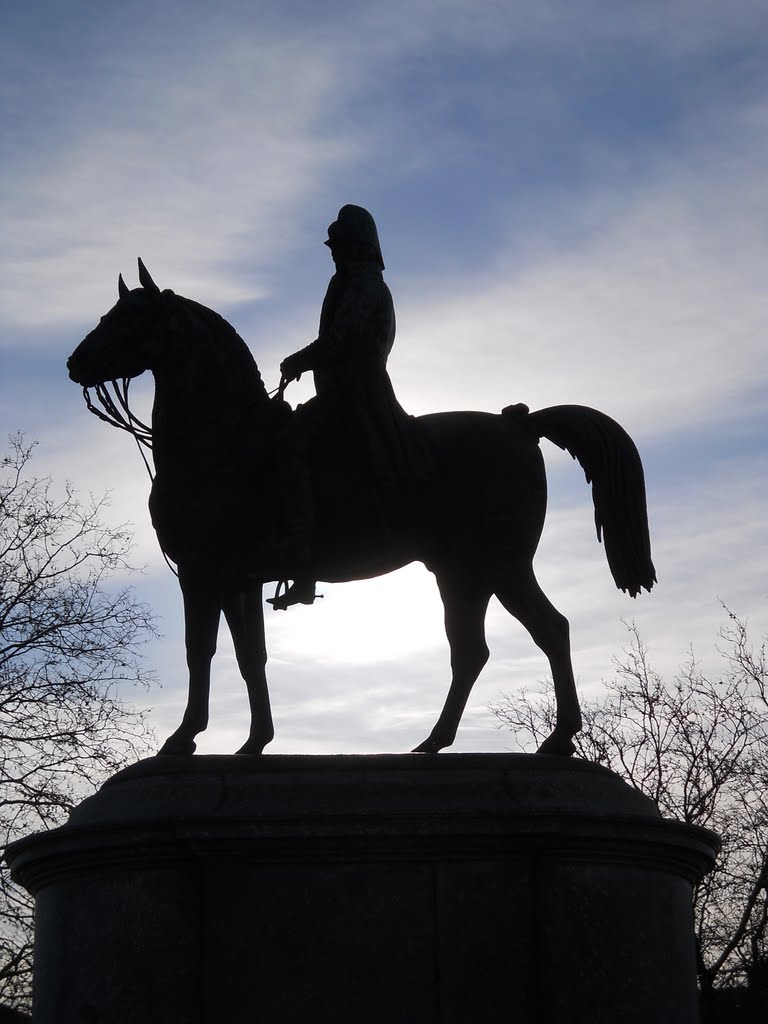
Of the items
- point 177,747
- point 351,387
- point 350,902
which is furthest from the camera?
point 351,387

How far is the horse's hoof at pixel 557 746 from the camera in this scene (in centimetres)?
818

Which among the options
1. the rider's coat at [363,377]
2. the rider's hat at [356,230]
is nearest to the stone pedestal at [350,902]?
the rider's coat at [363,377]

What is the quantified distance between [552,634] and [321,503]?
1.56 m

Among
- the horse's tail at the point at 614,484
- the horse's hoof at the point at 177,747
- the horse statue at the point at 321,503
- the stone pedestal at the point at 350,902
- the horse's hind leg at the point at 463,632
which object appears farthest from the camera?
the horse's hind leg at the point at 463,632

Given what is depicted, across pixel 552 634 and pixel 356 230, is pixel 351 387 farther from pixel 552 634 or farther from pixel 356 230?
pixel 552 634

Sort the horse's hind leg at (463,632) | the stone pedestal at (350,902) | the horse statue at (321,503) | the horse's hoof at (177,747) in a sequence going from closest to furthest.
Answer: the stone pedestal at (350,902) < the horse's hoof at (177,747) < the horse statue at (321,503) < the horse's hind leg at (463,632)

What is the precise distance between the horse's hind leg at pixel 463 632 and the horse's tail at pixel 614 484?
0.84 meters

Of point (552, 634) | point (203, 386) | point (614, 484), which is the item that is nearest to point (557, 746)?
point (552, 634)

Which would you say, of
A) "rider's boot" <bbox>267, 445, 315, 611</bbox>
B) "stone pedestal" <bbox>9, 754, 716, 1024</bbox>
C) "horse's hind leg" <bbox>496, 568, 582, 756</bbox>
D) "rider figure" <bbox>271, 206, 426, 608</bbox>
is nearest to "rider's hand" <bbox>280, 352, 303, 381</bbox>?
"rider figure" <bbox>271, 206, 426, 608</bbox>

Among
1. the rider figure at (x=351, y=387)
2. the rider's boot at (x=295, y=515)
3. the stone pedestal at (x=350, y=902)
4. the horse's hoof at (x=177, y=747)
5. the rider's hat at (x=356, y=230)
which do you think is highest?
the rider's hat at (x=356, y=230)

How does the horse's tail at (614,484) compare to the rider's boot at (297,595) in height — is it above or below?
above

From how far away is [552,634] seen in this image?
8414 millimetres

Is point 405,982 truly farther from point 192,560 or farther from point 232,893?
point 192,560

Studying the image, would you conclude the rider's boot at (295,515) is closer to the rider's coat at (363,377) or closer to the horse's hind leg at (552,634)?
the rider's coat at (363,377)
